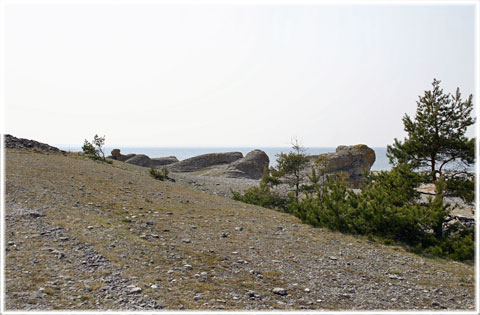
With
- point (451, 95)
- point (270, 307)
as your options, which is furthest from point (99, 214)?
point (451, 95)

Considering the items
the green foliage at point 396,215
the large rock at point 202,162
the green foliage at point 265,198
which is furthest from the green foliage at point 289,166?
the large rock at point 202,162

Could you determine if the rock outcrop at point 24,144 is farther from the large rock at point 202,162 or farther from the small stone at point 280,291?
the small stone at point 280,291

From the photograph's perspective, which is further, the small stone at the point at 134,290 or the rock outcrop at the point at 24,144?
the rock outcrop at the point at 24,144

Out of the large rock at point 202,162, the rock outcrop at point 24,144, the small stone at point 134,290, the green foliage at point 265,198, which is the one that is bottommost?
the green foliage at point 265,198

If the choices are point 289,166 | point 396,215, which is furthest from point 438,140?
point 289,166

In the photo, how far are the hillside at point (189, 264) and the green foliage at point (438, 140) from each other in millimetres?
4759

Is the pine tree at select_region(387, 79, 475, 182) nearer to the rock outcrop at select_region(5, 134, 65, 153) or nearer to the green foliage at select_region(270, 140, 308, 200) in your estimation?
the green foliage at select_region(270, 140, 308, 200)

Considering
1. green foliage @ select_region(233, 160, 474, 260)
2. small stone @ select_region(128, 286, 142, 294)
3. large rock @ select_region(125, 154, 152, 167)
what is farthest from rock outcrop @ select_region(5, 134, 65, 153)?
large rock @ select_region(125, 154, 152, 167)

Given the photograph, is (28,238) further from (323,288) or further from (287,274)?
(323,288)

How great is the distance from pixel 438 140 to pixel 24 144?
1148 inches

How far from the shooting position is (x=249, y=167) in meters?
48.2

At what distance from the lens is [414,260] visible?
10.3m

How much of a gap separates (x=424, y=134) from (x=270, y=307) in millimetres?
11387

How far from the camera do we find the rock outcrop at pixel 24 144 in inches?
1019
